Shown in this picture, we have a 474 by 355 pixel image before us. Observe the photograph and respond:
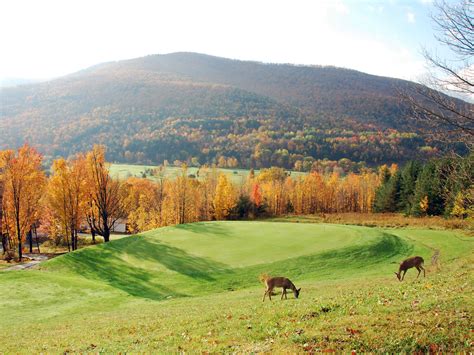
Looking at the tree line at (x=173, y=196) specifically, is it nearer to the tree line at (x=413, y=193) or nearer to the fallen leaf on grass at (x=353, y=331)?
the tree line at (x=413, y=193)

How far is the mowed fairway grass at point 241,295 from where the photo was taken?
10.8 meters

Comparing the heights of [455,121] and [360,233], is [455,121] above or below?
above

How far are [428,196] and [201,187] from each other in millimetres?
44860

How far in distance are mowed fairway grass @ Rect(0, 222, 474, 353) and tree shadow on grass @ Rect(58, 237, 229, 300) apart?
11cm

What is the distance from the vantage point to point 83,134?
157500mm

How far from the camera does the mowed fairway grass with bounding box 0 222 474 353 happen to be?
10820 millimetres

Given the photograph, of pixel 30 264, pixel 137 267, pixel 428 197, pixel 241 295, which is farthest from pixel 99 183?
pixel 428 197

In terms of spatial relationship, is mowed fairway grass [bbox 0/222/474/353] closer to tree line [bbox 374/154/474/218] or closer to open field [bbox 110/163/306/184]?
tree line [bbox 374/154/474/218]

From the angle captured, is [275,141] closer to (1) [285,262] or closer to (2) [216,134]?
(2) [216,134]

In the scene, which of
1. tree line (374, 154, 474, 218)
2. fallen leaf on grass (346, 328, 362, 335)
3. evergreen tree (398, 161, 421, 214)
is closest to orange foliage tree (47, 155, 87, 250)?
fallen leaf on grass (346, 328, 362, 335)

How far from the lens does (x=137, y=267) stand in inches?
1334

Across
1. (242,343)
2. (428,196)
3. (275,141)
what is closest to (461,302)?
(242,343)

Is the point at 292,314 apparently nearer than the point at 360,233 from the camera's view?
Yes

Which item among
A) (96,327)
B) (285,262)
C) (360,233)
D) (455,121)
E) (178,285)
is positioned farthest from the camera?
(360,233)
